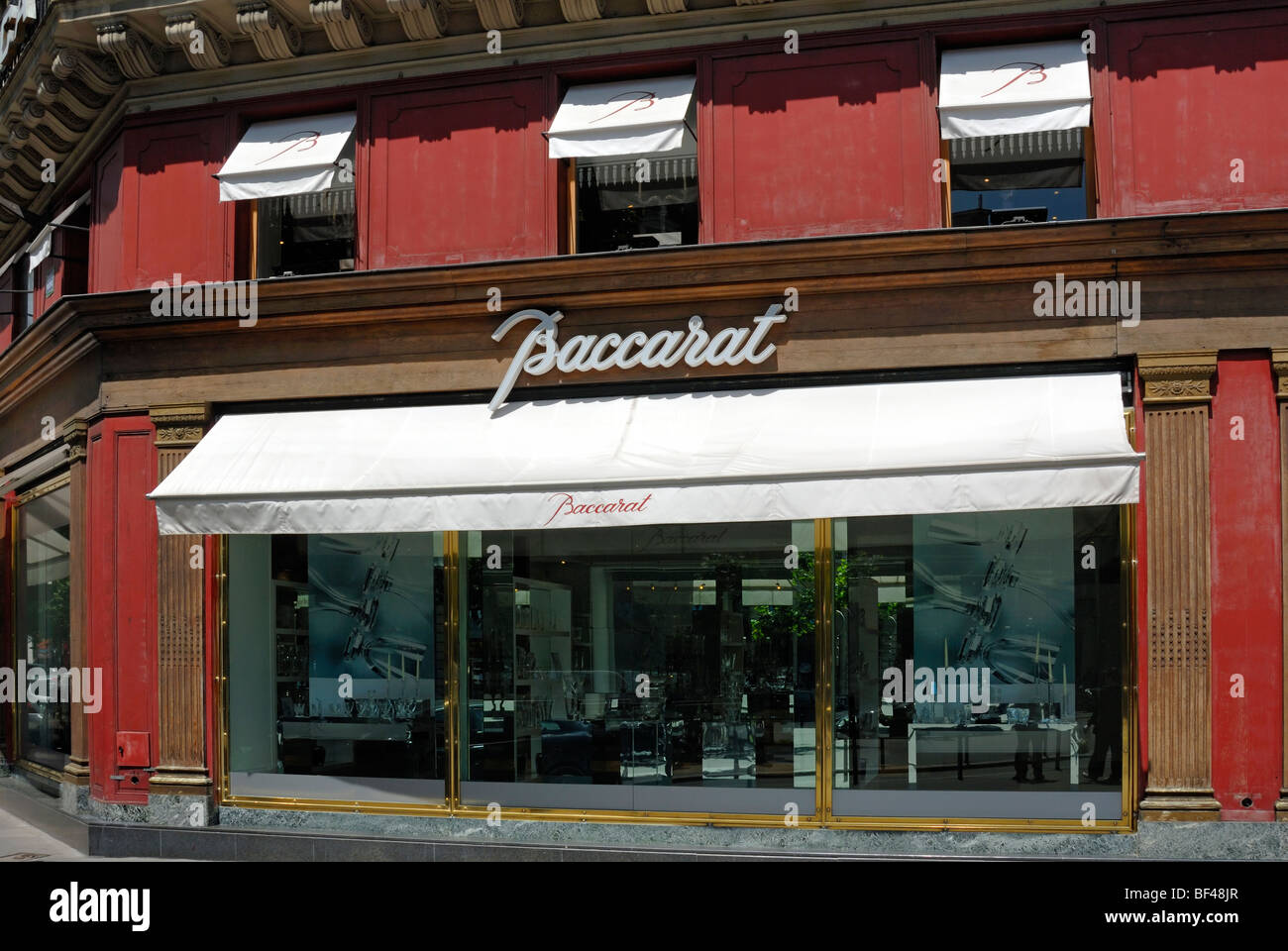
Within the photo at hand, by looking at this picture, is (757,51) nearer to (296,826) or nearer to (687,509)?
(687,509)

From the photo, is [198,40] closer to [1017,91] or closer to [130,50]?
[130,50]

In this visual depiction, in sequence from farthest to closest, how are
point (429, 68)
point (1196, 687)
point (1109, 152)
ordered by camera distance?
point (429, 68) < point (1109, 152) < point (1196, 687)

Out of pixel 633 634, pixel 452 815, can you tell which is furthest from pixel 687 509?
pixel 452 815

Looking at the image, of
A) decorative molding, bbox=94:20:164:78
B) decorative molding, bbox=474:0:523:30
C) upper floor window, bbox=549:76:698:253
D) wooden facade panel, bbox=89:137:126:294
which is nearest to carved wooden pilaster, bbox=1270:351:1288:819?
upper floor window, bbox=549:76:698:253

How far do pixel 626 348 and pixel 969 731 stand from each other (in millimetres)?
4942

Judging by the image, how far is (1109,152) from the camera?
12.5 meters

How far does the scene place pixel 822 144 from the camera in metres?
13.2

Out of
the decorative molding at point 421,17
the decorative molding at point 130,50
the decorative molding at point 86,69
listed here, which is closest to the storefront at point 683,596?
the decorative molding at point 421,17

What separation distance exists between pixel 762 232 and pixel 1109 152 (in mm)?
3334

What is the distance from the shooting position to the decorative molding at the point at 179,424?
47.3 ft

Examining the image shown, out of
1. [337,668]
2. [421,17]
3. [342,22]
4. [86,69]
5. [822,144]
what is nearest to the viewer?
[822,144]

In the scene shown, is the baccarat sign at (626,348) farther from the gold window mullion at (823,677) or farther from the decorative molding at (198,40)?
the decorative molding at (198,40)

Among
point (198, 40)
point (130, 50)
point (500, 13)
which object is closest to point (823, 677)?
point (500, 13)

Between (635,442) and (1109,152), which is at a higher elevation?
(1109,152)
